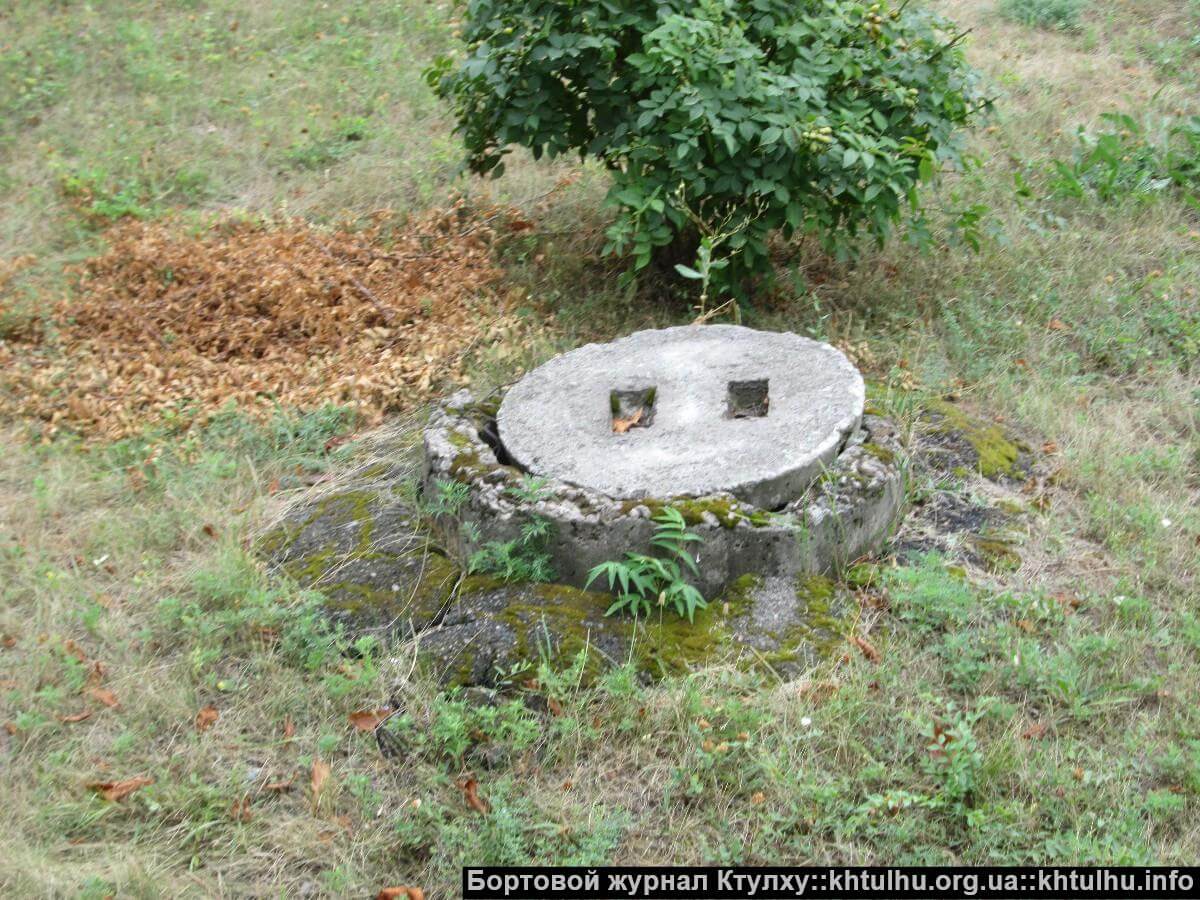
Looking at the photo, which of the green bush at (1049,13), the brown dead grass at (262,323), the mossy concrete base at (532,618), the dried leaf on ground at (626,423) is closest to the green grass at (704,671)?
the mossy concrete base at (532,618)

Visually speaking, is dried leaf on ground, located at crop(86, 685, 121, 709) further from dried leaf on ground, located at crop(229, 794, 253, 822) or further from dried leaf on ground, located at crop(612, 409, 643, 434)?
dried leaf on ground, located at crop(612, 409, 643, 434)

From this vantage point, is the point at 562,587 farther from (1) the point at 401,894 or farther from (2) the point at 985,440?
(2) the point at 985,440

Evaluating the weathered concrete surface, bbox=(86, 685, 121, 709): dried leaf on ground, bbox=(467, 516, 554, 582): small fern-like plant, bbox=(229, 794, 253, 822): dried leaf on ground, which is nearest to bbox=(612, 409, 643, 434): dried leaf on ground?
the weathered concrete surface

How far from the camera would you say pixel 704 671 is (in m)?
3.38

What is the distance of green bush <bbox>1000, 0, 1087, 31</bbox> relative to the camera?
27.9ft

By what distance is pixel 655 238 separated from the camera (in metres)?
5.11

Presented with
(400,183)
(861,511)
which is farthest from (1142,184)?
(400,183)

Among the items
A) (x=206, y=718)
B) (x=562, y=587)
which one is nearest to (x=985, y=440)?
(x=562, y=587)

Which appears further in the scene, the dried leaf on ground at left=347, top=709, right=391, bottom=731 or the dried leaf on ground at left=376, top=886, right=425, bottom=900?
the dried leaf on ground at left=347, top=709, right=391, bottom=731

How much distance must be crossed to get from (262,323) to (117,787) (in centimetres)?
305

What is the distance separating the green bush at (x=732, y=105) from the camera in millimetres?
4785

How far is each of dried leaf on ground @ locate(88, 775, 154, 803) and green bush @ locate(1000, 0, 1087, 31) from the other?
814 centimetres

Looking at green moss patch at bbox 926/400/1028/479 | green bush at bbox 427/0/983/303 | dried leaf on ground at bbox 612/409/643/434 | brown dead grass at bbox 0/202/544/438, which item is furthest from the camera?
brown dead grass at bbox 0/202/544/438

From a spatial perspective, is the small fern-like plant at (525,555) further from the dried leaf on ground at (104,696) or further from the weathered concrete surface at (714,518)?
the dried leaf on ground at (104,696)
